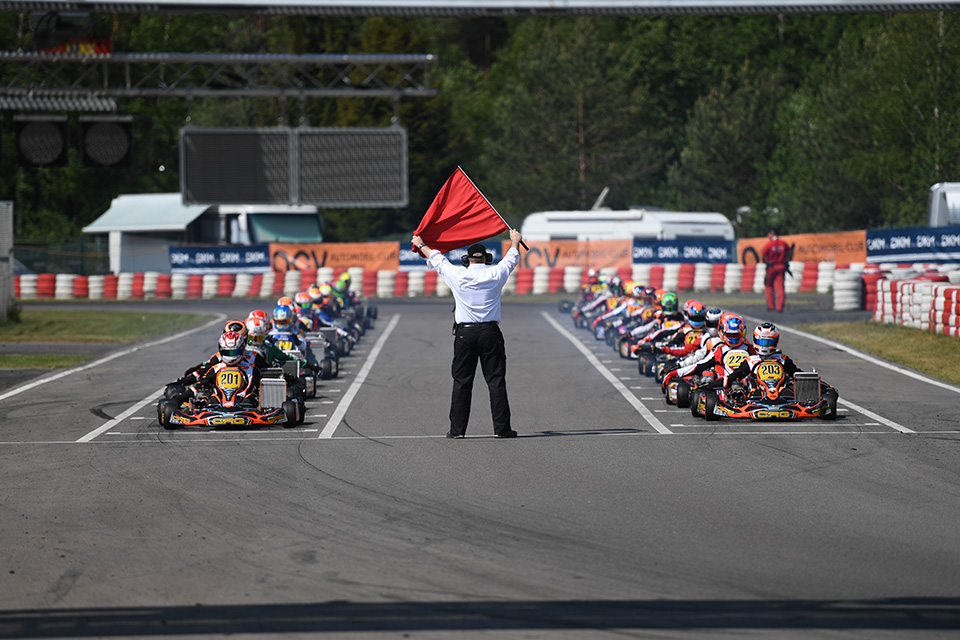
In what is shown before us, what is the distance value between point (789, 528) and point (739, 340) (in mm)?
5697

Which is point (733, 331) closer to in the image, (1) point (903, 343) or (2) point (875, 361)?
(2) point (875, 361)

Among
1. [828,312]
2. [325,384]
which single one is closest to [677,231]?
[828,312]

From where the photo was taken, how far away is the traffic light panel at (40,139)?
2327 centimetres

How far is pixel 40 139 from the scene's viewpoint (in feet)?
76.3

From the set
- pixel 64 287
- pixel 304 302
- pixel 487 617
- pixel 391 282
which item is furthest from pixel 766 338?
pixel 64 287

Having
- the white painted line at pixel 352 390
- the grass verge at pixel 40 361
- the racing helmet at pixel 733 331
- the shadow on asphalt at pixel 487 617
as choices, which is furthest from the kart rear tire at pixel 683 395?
the grass verge at pixel 40 361

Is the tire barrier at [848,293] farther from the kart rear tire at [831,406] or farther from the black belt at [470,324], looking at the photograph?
the black belt at [470,324]

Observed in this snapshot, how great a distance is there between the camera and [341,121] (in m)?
60.9

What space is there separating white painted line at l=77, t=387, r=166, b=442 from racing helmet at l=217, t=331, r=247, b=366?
120cm

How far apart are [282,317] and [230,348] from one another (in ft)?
12.1

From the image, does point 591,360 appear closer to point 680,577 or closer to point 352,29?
point 680,577

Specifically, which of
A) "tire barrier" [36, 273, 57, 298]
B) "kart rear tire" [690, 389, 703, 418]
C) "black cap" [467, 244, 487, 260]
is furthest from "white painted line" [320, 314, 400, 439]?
"tire barrier" [36, 273, 57, 298]

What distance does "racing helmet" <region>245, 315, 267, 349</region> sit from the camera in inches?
547

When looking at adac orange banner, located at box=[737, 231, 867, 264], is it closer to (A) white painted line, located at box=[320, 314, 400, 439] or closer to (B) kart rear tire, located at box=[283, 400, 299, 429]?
(A) white painted line, located at box=[320, 314, 400, 439]
